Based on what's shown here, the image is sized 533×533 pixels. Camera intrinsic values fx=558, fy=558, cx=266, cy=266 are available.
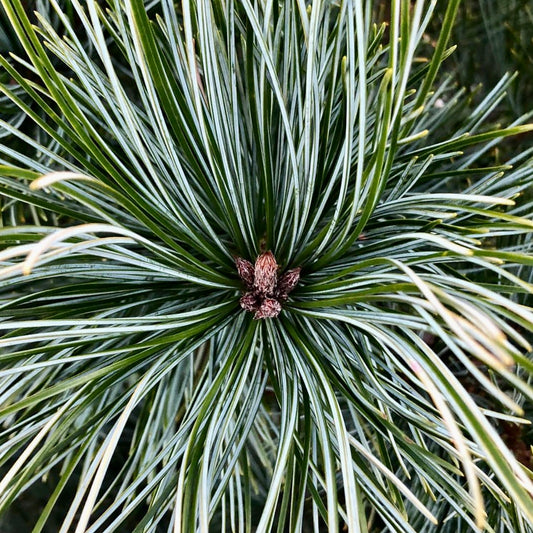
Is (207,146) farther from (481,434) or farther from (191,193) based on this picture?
(481,434)

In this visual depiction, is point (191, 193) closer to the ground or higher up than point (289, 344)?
higher up

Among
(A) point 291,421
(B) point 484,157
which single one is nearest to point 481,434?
(A) point 291,421

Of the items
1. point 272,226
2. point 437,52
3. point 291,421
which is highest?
point 437,52

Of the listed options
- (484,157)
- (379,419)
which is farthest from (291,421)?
(484,157)

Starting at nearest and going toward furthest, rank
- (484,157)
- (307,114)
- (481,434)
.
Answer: (481,434)
(307,114)
(484,157)

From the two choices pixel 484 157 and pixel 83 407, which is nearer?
pixel 83 407

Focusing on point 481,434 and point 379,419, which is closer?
point 481,434

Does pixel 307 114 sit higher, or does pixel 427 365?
pixel 307 114

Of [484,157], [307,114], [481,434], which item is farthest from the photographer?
[484,157]

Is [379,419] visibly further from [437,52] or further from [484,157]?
[484,157]
